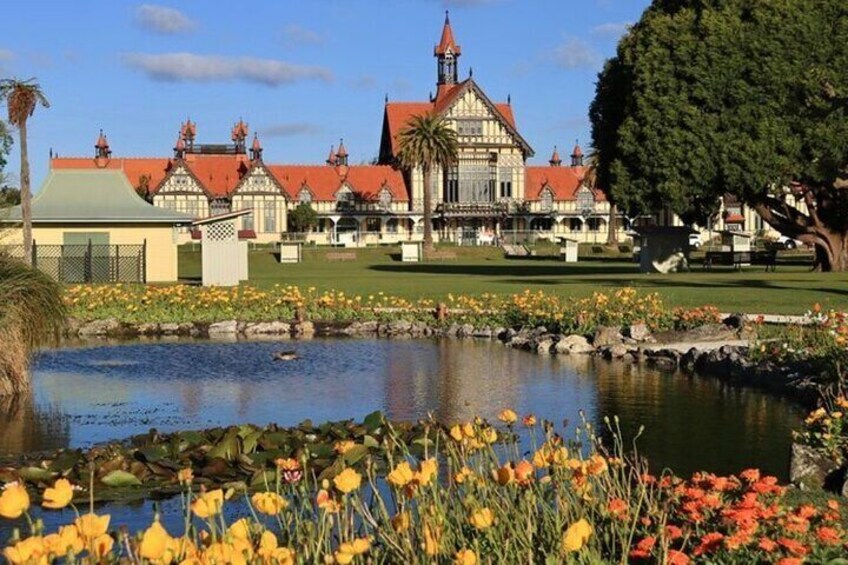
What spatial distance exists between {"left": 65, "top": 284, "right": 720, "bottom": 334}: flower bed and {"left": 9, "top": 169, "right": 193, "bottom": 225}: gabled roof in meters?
16.5

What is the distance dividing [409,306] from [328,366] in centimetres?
871

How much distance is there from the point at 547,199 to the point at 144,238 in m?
61.3

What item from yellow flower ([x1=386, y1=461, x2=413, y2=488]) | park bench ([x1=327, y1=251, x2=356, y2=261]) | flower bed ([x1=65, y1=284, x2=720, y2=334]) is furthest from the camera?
park bench ([x1=327, y1=251, x2=356, y2=261])

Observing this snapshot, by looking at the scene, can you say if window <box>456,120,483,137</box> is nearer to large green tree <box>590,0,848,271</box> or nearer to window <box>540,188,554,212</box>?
window <box>540,188,554,212</box>

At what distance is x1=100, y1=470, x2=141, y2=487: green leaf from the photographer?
1131 centimetres

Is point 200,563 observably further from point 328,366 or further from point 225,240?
point 225,240

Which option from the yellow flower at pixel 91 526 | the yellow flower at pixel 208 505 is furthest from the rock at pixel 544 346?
the yellow flower at pixel 91 526

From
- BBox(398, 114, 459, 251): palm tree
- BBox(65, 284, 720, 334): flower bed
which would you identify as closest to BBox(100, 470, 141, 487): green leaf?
BBox(65, 284, 720, 334): flower bed

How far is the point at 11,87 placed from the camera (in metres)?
44.3

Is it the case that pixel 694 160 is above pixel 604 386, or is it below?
above

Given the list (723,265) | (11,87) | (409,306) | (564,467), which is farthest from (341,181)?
(564,467)

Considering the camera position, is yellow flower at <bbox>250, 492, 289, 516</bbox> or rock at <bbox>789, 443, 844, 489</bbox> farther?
rock at <bbox>789, 443, 844, 489</bbox>

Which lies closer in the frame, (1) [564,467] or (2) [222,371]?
(1) [564,467]

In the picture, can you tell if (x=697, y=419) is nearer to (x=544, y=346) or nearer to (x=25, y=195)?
(x=544, y=346)
